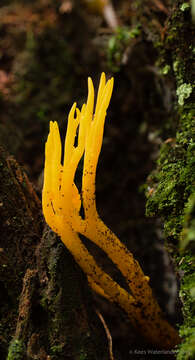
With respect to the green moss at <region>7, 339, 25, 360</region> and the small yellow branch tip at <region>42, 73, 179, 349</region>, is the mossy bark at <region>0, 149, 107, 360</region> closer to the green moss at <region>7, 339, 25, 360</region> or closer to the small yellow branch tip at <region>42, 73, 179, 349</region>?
the green moss at <region>7, 339, 25, 360</region>

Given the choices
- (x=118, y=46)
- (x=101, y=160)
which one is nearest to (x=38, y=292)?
(x=101, y=160)

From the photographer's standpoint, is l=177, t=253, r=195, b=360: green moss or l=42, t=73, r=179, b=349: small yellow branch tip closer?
l=177, t=253, r=195, b=360: green moss

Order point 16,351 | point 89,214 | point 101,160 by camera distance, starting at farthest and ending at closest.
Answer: point 101,160 < point 89,214 < point 16,351

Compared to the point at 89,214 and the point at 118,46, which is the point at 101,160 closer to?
the point at 118,46

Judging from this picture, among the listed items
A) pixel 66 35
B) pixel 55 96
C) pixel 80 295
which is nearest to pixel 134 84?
pixel 55 96

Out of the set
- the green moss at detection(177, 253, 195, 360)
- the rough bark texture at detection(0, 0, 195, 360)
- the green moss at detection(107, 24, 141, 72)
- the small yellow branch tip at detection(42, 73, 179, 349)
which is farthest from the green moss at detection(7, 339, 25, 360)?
the green moss at detection(107, 24, 141, 72)

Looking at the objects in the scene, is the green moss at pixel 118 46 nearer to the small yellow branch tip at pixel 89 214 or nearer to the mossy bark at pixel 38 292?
the small yellow branch tip at pixel 89 214
